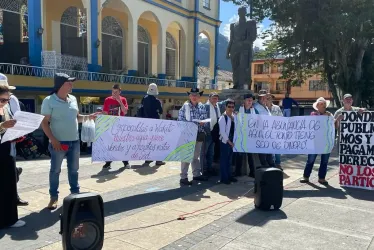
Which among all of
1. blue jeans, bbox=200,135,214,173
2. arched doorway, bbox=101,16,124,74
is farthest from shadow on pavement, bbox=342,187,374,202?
arched doorway, bbox=101,16,124,74

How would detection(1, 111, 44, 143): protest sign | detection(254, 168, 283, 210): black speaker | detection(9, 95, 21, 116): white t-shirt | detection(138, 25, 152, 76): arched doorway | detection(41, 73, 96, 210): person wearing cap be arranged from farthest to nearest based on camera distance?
1. detection(138, 25, 152, 76): arched doorway
2. detection(254, 168, 283, 210): black speaker
3. detection(9, 95, 21, 116): white t-shirt
4. detection(41, 73, 96, 210): person wearing cap
5. detection(1, 111, 44, 143): protest sign

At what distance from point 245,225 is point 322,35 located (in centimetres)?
1629

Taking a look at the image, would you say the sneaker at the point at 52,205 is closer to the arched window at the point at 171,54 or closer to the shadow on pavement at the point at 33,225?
the shadow on pavement at the point at 33,225

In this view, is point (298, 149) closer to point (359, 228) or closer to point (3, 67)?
point (359, 228)

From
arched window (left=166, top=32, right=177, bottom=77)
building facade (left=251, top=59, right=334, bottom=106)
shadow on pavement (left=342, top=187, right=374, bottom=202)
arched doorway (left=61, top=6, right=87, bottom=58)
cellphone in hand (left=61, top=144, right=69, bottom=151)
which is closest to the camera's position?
cellphone in hand (left=61, top=144, right=69, bottom=151)

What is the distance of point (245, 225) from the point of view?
4797 millimetres

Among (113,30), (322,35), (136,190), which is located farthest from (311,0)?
(136,190)

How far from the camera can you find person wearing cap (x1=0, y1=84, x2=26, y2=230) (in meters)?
4.30

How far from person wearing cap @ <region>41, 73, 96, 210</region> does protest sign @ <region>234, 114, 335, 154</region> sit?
3.33 m

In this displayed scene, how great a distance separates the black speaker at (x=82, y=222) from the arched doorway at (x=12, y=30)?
15.5 m

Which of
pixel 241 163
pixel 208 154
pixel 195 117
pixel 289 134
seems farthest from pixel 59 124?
pixel 289 134

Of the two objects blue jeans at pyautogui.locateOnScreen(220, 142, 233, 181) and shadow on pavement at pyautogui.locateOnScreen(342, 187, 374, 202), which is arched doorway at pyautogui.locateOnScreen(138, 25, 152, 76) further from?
shadow on pavement at pyautogui.locateOnScreen(342, 187, 374, 202)

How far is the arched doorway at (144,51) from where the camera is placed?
24594 millimetres

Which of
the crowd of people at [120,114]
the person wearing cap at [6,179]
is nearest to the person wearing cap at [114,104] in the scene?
the crowd of people at [120,114]
